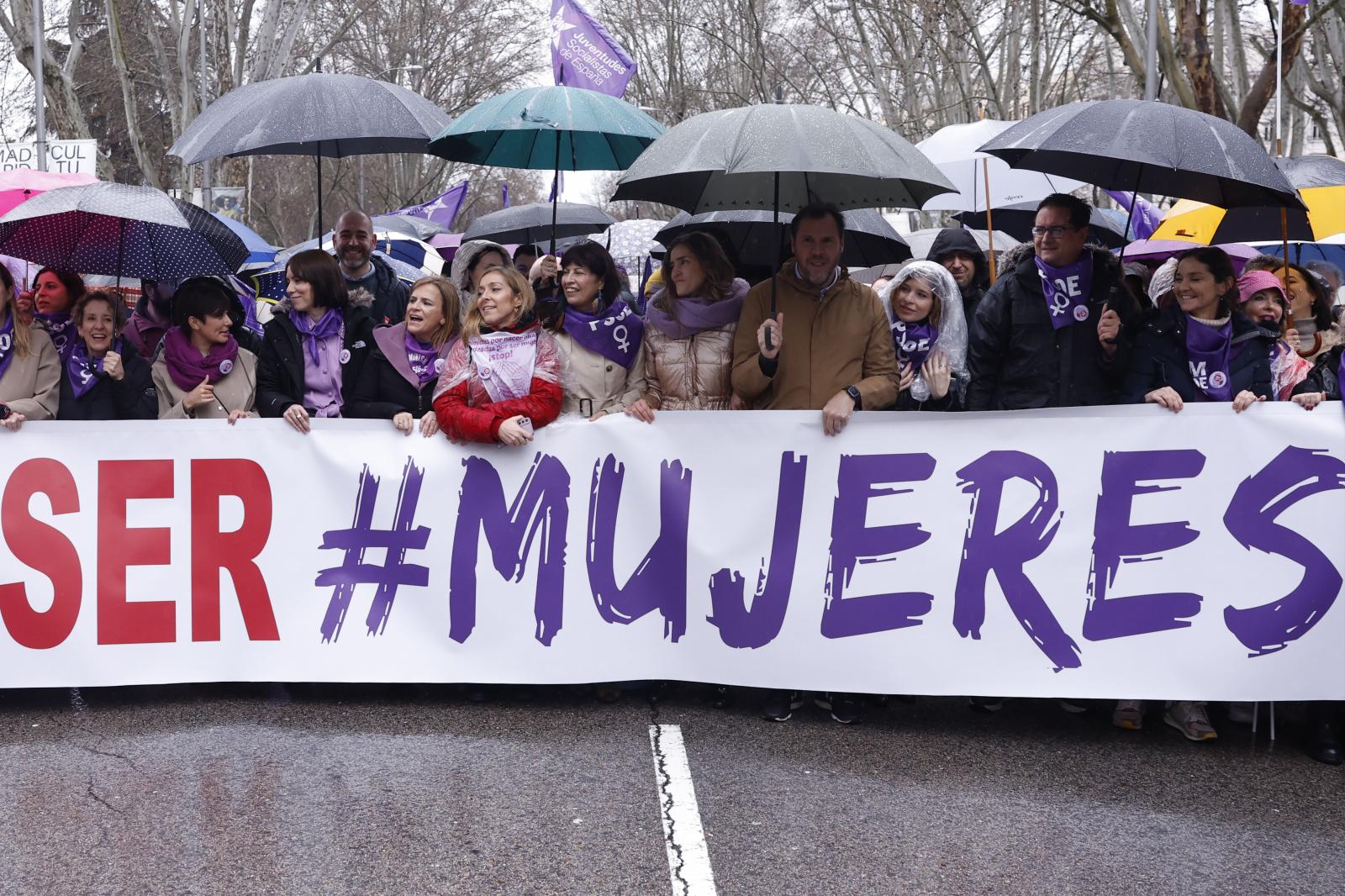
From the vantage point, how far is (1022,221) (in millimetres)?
10000

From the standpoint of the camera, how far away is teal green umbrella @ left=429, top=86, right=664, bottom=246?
6.24 meters

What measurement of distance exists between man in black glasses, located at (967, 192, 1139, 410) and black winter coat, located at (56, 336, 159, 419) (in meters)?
3.37

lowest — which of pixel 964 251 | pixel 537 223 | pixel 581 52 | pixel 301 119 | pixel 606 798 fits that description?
pixel 606 798

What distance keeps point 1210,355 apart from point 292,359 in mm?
3551

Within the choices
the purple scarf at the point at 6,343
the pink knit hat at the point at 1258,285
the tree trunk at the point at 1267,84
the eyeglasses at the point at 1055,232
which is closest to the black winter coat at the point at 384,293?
the purple scarf at the point at 6,343

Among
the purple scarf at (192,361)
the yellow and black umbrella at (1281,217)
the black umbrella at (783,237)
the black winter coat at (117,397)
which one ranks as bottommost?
the black winter coat at (117,397)

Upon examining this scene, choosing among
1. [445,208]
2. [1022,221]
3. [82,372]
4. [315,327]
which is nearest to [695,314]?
[315,327]

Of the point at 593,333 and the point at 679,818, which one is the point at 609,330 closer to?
the point at 593,333

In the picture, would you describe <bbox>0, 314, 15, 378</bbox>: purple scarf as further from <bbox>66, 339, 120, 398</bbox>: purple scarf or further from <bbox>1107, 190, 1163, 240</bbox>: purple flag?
<bbox>1107, 190, 1163, 240</bbox>: purple flag

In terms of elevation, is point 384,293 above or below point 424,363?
above

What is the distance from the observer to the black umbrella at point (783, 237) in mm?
7230

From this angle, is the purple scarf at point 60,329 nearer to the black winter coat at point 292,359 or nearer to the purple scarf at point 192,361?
the purple scarf at point 192,361

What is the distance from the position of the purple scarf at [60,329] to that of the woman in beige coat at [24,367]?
10 centimetres

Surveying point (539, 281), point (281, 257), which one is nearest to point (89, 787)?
point (539, 281)
